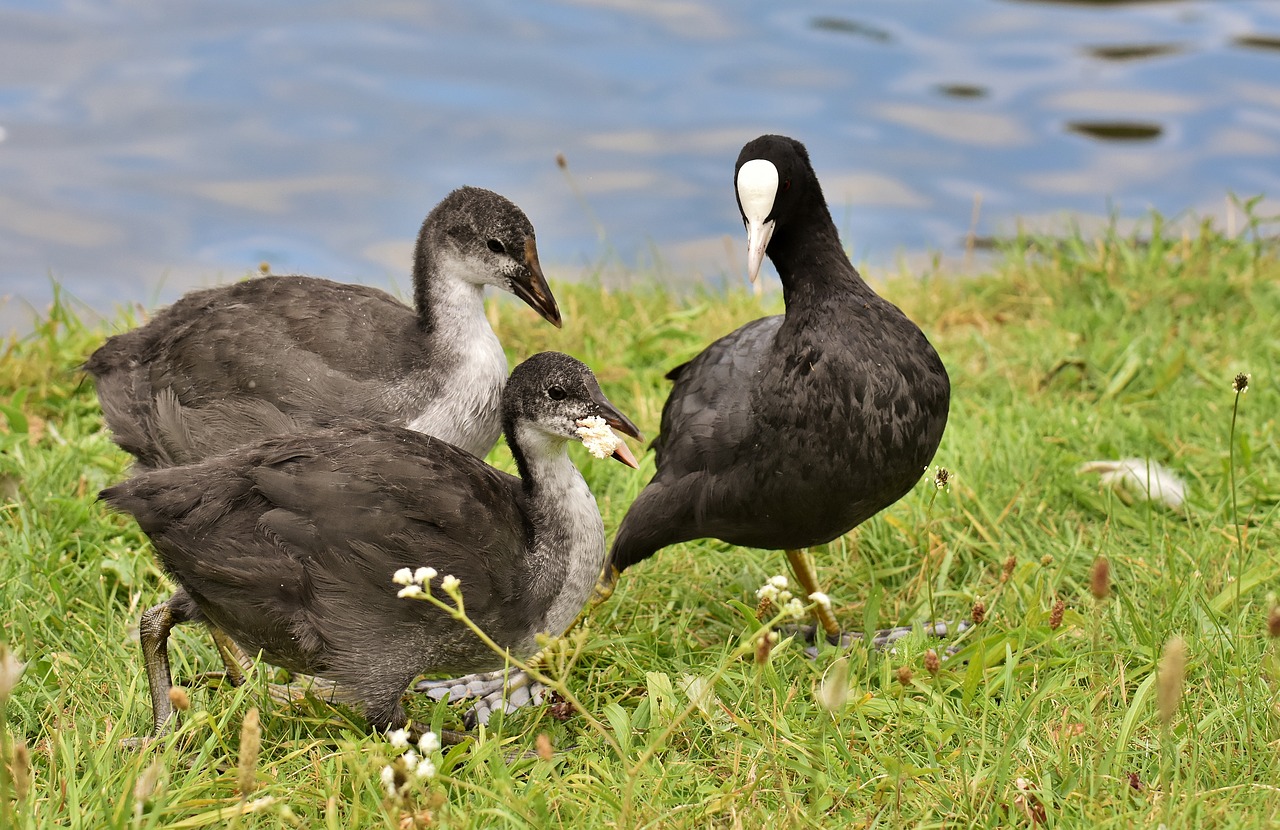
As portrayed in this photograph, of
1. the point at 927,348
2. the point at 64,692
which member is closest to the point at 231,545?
the point at 64,692

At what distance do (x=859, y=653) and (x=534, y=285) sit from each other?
4.99ft

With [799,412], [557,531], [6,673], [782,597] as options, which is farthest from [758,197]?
[6,673]

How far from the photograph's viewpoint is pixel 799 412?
3.65 meters

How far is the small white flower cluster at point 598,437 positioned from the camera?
10.8ft

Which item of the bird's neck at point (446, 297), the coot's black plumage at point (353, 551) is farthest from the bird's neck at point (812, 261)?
the bird's neck at point (446, 297)

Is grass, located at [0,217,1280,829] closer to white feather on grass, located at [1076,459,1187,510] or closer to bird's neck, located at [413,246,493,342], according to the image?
white feather on grass, located at [1076,459,1187,510]

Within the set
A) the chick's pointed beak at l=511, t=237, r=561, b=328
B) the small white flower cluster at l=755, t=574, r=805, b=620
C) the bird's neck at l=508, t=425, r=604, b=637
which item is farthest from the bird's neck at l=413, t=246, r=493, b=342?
the small white flower cluster at l=755, t=574, r=805, b=620

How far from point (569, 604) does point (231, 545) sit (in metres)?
0.89

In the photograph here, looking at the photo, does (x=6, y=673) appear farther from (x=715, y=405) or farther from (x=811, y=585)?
(x=811, y=585)

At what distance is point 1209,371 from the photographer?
18.4 feet

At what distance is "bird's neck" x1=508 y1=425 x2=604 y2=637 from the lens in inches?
139

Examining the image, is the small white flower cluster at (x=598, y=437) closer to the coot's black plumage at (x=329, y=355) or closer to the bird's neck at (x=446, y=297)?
the coot's black plumage at (x=329, y=355)

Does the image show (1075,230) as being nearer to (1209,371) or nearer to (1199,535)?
(1209,371)

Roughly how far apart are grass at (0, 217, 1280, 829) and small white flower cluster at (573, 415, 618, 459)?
57 cm
